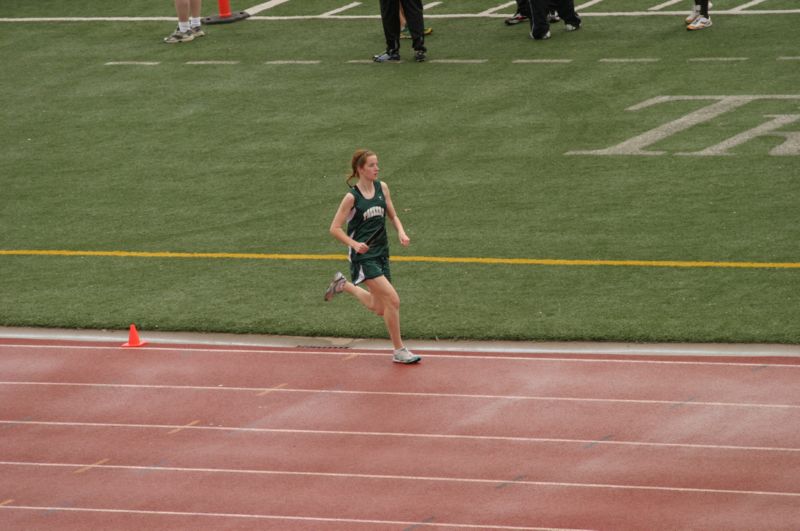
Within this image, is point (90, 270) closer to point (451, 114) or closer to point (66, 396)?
point (66, 396)

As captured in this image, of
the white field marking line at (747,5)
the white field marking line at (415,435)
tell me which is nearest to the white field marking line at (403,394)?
the white field marking line at (415,435)

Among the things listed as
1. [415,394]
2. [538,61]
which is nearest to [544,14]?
[538,61]

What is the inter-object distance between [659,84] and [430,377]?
9.75 m

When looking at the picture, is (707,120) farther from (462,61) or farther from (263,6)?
(263,6)

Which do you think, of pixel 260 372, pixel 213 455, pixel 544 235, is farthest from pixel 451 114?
pixel 213 455

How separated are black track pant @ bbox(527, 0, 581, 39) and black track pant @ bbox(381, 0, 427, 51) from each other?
70.2 inches

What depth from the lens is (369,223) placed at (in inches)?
464

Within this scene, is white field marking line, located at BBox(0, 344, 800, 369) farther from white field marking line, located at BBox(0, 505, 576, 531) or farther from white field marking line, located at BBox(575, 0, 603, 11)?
white field marking line, located at BBox(575, 0, 603, 11)

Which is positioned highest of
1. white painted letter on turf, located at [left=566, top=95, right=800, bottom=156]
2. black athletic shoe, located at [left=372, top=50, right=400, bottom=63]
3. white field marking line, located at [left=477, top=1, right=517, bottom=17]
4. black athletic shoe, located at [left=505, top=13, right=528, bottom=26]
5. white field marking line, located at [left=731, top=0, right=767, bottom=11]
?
white field marking line, located at [left=477, top=1, right=517, bottom=17]

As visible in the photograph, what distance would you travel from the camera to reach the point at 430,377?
38.5ft

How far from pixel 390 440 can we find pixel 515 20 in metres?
14.7

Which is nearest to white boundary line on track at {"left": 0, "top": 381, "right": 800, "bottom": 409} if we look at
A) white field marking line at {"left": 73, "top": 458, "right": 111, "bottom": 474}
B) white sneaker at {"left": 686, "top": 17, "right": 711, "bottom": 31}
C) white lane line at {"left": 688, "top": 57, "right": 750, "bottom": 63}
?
white field marking line at {"left": 73, "top": 458, "right": 111, "bottom": 474}

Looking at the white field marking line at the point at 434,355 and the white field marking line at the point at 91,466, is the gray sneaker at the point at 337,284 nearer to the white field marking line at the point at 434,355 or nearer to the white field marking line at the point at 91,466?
the white field marking line at the point at 434,355

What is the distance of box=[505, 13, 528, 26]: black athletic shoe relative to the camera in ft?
78.5
